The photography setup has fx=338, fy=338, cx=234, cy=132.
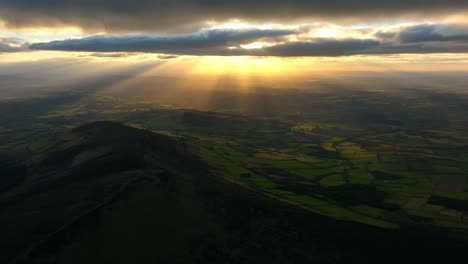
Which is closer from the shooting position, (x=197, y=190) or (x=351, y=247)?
(x=351, y=247)

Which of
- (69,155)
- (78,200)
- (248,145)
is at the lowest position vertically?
(248,145)

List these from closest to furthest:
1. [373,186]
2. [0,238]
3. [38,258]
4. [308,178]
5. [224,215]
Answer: [38,258] < [0,238] < [224,215] < [373,186] < [308,178]

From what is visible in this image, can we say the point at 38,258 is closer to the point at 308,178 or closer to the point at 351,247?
the point at 351,247

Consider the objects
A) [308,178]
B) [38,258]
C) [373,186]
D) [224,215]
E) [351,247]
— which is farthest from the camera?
[308,178]

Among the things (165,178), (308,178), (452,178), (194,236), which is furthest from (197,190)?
(452,178)

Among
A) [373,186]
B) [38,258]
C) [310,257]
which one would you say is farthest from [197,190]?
[373,186]

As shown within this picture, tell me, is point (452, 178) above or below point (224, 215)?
below
